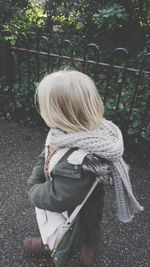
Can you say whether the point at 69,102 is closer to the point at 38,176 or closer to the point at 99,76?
the point at 38,176

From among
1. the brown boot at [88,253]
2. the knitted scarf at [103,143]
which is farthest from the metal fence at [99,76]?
the knitted scarf at [103,143]

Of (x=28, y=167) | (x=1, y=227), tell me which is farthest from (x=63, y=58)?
(x=1, y=227)

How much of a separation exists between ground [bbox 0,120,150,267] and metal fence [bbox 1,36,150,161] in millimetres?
437

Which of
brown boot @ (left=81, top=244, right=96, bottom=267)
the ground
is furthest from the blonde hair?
the ground

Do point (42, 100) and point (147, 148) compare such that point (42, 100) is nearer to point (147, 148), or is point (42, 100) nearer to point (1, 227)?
point (1, 227)

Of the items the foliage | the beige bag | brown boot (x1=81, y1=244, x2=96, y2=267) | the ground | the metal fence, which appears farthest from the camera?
the foliage

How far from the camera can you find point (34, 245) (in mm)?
2316

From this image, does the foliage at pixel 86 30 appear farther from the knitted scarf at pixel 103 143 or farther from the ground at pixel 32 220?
the knitted scarf at pixel 103 143

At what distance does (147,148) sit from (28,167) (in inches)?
51.1

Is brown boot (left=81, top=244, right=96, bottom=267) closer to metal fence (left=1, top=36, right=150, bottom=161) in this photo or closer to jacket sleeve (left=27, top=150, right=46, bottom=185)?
jacket sleeve (left=27, top=150, right=46, bottom=185)

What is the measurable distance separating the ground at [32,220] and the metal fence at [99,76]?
44cm

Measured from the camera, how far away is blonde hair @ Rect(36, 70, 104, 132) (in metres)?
1.51

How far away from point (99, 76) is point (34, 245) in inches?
85.6

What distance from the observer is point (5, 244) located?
2.44 metres
